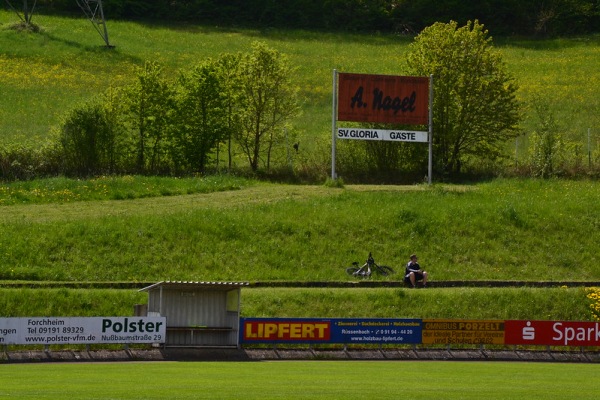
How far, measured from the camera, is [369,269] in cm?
4788

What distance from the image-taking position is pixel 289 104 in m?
68.2

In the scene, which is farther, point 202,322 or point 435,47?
point 435,47

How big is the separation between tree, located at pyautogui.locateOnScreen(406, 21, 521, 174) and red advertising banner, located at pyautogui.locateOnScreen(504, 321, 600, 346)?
26561 mm

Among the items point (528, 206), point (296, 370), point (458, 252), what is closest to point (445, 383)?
point (296, 370)

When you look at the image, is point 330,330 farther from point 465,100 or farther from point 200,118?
point 465,100

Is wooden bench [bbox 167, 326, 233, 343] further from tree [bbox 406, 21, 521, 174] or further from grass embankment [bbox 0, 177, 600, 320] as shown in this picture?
tree [bbox 406, 21, 521, 174]

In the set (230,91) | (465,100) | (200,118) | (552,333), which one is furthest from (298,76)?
(552,333)

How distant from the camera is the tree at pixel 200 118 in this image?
66.4 meters

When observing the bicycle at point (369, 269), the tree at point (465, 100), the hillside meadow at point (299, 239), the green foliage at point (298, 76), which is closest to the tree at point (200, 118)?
the green foliage at point (298, 76)

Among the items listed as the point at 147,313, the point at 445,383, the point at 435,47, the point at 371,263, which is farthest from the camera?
the point at 435,47

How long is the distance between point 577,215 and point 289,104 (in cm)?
2085

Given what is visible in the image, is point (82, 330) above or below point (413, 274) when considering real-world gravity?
below

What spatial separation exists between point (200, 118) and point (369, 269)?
22.6 m

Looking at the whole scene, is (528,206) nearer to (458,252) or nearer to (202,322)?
(458,252)
